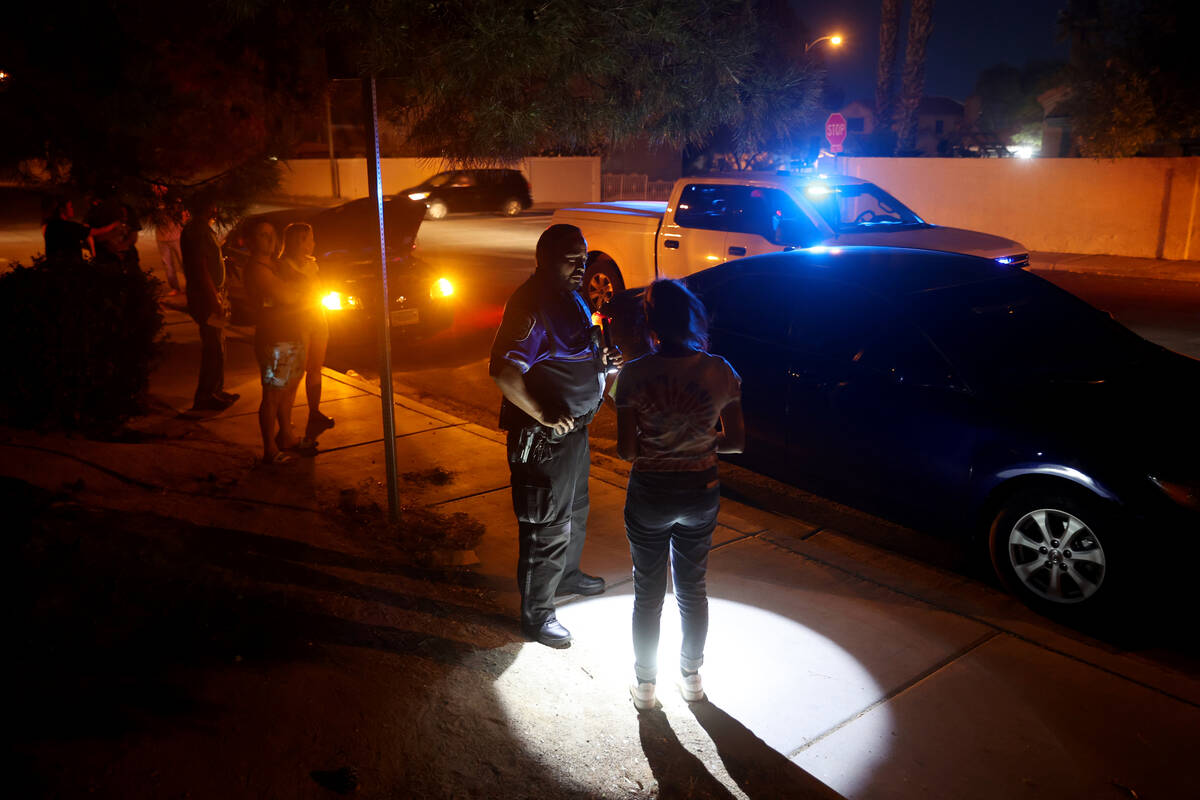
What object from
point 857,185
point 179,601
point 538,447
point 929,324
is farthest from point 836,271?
point 857,185

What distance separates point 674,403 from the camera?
329 centimetres

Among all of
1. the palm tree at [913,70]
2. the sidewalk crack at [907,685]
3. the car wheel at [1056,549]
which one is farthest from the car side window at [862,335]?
Result: the palm tree at [913,70]

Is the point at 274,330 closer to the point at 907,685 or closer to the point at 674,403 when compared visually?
the point at 674,403

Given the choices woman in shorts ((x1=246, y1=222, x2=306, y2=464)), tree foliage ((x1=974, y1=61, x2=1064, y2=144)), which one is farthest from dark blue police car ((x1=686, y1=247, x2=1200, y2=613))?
tree foliage ((x1=974, y1=61, x2=1064, y2=144))

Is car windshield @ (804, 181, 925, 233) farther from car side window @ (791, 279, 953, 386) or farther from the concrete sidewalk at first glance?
the concrete sidewalk

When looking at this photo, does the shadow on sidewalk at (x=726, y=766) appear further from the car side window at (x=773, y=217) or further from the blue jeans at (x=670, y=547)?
the car side window at (x=773, y=217)

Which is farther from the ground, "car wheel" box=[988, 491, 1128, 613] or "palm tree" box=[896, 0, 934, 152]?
"palm tree" box=[896, 0, 934, 152]

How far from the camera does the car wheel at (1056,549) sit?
13.5 ft

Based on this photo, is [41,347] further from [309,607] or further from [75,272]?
[309,607]

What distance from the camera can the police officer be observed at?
3.70 meters

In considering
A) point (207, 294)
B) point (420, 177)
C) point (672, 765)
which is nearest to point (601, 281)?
point (207, 294)

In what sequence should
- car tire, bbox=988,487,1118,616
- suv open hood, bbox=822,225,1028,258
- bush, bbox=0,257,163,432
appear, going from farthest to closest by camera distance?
suv open hood, bbox=822,225,1028,258
bush, bbox=0,257,163,432
car tire, bbox=988,487,1118,616

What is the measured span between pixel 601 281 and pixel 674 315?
8.70 m

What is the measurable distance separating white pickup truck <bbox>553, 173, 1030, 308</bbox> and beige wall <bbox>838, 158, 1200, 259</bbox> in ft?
33.9
